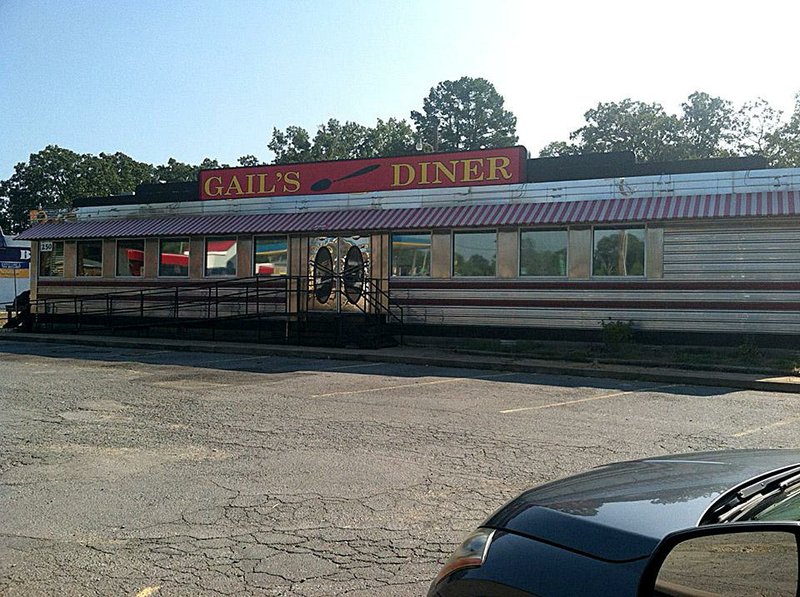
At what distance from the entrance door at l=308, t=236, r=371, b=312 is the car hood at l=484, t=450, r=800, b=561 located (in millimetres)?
18825

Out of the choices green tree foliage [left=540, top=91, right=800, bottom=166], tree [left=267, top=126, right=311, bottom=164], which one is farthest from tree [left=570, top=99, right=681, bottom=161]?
tree [left=267, top=126, right=311, bottom=164]

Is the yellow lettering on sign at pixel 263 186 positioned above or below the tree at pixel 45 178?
below

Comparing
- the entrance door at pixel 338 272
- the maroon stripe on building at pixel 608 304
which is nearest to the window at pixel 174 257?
the entrance door at pixel 338 272

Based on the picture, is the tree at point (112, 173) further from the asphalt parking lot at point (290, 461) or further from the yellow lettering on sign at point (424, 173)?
the asphalt parking lot at point (290, 461)

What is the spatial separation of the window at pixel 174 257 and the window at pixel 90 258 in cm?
251

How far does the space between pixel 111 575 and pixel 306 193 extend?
19918 mm

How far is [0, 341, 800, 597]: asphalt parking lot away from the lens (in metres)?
4.84

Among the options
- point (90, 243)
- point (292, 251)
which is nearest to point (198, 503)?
point (292, 251)

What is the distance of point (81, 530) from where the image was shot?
550cm

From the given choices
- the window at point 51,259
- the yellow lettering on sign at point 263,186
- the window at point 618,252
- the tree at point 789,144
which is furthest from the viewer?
the tree at point 789,144

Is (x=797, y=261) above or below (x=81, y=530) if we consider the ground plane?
above

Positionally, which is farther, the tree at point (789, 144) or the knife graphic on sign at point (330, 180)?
the tree at point (789, 144)

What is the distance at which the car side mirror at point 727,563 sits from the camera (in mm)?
2090

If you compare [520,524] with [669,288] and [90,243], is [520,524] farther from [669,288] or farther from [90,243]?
[90,243]
